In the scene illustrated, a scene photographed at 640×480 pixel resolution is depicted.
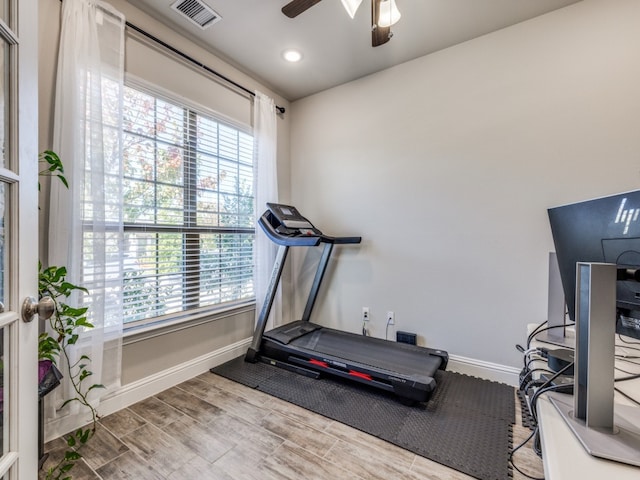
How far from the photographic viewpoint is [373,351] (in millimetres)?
2434

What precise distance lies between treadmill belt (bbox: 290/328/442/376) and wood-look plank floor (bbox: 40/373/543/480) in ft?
1.81

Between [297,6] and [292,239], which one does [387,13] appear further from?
[292,239]

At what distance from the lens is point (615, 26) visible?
1.96 meters

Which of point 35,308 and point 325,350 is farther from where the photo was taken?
point 325,350

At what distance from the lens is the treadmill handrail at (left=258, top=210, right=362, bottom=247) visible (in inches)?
96.5

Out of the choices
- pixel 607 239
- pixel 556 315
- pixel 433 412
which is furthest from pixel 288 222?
pixel 607 239

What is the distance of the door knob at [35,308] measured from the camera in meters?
0.85

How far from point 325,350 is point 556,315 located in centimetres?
161

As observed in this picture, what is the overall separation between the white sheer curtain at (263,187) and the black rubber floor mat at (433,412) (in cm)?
69

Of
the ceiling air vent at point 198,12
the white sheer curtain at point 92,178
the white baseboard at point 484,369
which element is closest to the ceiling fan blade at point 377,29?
the ceiling air vent at point 198,12

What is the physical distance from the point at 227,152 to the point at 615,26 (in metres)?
3.02

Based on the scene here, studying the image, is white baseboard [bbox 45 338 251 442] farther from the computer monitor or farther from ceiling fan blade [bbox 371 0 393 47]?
ceiling fan blade [bbox 371 0 393 47]

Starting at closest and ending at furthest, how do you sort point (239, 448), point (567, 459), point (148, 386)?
point (567, 459)
point (239, 448)
point (148, 386)

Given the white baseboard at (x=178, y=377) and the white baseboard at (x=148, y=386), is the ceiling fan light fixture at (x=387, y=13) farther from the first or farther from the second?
the white baseboard at (x=148, y=386)
